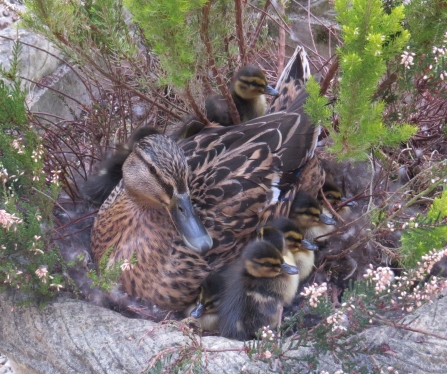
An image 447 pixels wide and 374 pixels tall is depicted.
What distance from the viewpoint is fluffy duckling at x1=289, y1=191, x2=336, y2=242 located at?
1.76 metres

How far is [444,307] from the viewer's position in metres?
1.27

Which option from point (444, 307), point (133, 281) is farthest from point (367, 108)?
point (133, 281)

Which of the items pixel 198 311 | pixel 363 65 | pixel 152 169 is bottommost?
pixel 198 311

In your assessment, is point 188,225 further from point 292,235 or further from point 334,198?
point 334,198

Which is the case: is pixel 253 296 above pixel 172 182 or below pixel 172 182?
below

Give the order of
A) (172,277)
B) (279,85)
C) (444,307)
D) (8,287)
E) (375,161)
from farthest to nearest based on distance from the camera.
Result: (279,85)
(375,161)
(172,277)
(8,287)
(444,307)

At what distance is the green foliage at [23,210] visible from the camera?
1.34m

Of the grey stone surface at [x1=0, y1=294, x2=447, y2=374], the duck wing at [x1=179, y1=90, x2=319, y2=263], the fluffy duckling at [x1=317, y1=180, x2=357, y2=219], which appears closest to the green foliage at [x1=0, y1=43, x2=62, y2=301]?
the grey stone surface at [x1=0, y1=294, x2=447, y2=374]

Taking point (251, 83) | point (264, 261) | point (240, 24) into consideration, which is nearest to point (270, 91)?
point (251, 83)

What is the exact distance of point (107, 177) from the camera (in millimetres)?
1926

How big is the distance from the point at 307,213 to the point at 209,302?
1.51 ft

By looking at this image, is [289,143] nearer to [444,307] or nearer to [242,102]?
[242,102]

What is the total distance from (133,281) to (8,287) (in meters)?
0.38

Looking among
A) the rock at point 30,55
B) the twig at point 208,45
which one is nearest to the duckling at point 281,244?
the twig at point 208,45
